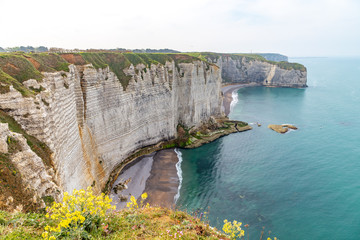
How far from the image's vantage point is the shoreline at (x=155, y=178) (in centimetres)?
3738

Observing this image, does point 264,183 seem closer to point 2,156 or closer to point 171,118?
point 171,118

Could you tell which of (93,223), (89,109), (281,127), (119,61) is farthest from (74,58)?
(281,127)

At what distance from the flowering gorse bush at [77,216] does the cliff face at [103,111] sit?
987 cm

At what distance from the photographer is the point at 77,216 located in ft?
28.9

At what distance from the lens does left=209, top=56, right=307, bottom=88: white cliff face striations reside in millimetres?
149375

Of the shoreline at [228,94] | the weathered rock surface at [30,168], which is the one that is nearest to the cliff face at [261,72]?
the shoreline at [228,94]

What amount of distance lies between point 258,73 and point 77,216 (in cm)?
17108

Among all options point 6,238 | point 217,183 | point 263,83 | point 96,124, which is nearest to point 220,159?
point 217,183

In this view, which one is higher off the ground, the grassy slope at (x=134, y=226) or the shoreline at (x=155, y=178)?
the grassy slope at (x=134, y=226)

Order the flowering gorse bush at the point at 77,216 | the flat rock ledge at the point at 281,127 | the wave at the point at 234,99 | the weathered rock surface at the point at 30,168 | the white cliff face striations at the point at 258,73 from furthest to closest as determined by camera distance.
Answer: the white cliff face striations at the point at 258,73
the wave at the point at 234,99
the flat rock ledge at the point at 281,127
the weathered rock surface at the point at 30,168
the flowering gorse bush at the point at 77,216

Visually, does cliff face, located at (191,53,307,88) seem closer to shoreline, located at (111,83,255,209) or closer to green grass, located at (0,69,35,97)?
shoreline, located at (111,83,255,209)

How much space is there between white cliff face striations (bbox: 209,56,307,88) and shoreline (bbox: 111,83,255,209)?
→ 116007 millimetres

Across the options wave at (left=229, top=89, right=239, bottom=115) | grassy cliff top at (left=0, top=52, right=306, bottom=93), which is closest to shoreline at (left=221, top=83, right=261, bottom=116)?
wave at (left=229, top=89, right=239, bottom=115)

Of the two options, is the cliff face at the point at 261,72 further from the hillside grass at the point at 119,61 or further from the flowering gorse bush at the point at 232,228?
the flowering gorse bush at the point at 232,228
